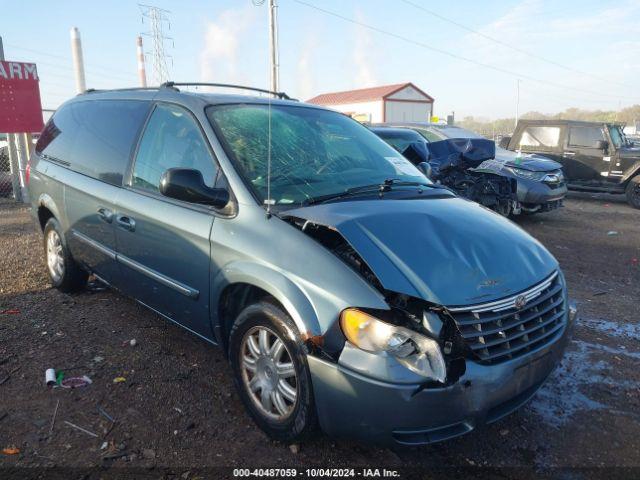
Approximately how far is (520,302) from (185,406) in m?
2.01

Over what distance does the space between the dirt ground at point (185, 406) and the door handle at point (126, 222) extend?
37.3 inches

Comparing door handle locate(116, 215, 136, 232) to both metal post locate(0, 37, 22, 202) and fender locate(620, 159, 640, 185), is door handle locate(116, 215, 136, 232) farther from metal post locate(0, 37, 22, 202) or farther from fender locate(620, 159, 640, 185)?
fender locate(620, 159, 640, 185)

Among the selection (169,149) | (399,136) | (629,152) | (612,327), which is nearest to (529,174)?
(399,136)

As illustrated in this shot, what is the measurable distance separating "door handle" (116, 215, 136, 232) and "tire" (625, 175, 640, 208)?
1113cm

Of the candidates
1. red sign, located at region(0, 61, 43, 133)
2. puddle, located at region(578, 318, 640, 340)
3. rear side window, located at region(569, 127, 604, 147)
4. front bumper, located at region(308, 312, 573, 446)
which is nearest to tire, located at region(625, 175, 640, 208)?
rear side window, located at region(569, 127, 604, 147)

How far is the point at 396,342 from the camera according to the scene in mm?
2172

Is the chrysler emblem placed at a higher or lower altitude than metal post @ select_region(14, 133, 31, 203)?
lower

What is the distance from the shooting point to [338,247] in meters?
2.56

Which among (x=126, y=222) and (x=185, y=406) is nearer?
(x=185, y=406)

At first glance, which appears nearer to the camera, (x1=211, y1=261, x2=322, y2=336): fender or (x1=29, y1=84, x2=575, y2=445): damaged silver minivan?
(x1=29, y1=84, x2=575, y2=445): damaged silver minivan

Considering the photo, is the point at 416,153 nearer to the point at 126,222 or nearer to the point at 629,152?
the point at 126,222

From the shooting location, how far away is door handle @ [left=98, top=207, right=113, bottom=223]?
3.64 m

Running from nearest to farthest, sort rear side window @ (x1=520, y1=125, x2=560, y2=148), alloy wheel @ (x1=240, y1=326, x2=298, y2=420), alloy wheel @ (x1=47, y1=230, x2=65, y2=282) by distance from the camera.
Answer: alloy wheel @ (x1=240, y1=326, x2=298, y2=420)
alloy wheel @ (x1=47, y1=230, x2=65, y2=282)
rear side window @ (x1=520, y1=125, x2=560, y2=148)

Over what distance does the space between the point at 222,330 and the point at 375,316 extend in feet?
3.60
